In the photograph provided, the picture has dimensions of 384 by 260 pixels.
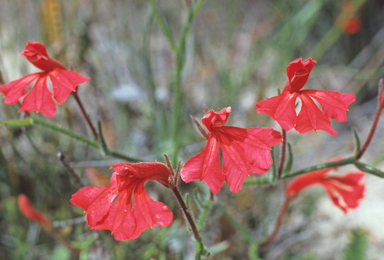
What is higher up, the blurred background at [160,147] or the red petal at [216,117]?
the red petal at [216,117]

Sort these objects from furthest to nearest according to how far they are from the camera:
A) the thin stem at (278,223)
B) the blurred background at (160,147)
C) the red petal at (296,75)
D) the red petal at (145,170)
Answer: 1. the blurred background at (160,147)
2. the thin stem at (278,223)
3. the red petal at (296,75)
4. the red petal at (145,170)

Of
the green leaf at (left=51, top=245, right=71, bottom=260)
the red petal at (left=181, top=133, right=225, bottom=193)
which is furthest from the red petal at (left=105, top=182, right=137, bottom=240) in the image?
the green leaf at (left=51, top=245, right=71, bottom=260)

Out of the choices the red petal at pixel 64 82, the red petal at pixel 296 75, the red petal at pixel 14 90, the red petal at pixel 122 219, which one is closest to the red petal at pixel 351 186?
the red petal at pixel 296 75

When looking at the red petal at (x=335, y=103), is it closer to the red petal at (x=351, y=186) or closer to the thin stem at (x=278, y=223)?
the red petal at (x=351, y=186)

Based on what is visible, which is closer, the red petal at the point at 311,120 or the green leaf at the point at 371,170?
the red petal at the point at 311,120

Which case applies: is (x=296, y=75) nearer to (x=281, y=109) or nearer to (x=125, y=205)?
(x=281, y=109)

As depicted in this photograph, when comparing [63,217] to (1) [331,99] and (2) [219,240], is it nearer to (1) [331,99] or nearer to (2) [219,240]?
(2) [219,240]
